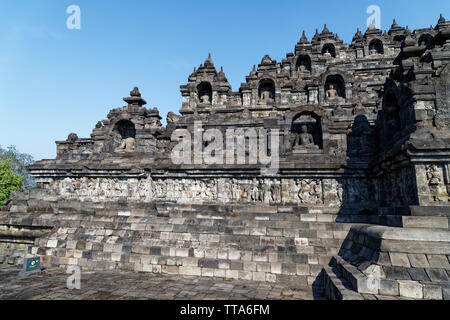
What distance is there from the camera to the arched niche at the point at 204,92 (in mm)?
24000

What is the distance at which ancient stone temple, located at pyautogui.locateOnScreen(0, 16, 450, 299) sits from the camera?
5.81 m

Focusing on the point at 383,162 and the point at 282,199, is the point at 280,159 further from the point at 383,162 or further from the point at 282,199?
the point at 383,162

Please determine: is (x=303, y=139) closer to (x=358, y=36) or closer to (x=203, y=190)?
(x=203, y=190)

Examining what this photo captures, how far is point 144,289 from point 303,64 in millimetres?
28585

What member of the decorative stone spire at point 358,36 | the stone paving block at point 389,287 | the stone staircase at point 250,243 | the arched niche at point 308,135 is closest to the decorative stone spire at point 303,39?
the decorative stone spire at point 358,36

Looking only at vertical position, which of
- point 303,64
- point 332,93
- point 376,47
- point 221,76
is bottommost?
point 332,93

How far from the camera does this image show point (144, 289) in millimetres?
6598

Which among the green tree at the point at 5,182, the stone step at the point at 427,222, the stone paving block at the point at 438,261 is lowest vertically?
the stone paving block at the point at 438,261

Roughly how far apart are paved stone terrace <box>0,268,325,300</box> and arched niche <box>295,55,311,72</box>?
86.5 feet

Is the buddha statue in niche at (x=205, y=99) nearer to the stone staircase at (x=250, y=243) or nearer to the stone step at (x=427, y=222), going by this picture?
the stone staircase at (x=250, y=243)

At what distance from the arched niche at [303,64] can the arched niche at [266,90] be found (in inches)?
302

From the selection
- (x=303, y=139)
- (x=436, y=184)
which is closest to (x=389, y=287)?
(x=436, y=184)

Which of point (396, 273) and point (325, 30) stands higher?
point (325, 30)

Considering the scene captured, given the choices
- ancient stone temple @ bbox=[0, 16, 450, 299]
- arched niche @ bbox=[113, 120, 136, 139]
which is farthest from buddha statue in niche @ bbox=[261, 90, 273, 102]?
arched niche @ bbox=[113, 120, 136, 139]
